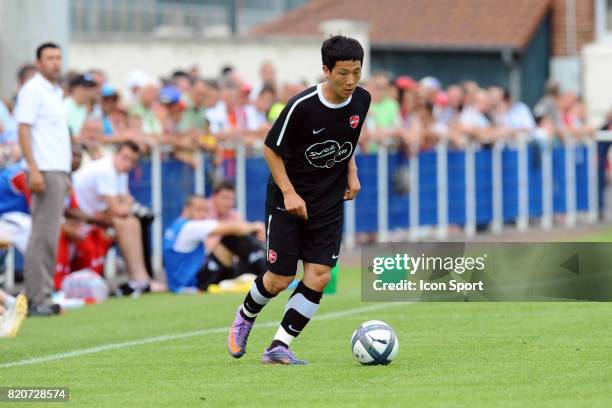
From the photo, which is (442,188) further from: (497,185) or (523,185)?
(523,185)

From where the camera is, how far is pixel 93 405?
9.20 m

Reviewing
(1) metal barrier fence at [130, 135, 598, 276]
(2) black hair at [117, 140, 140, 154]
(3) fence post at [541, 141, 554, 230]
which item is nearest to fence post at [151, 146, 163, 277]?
(1) metal barrier fence at [130, 135, 598, 276]

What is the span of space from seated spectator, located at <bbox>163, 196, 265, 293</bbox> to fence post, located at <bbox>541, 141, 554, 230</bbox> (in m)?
10.2

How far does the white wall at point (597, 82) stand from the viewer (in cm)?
4150

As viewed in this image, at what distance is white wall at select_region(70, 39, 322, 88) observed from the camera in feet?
104

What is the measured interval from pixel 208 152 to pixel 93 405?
1171cm

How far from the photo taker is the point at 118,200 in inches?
727

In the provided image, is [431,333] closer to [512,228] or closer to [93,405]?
[93,405]

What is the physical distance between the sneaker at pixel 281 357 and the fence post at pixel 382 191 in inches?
519

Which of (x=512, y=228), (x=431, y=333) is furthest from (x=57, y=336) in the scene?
(x=512, y=228)

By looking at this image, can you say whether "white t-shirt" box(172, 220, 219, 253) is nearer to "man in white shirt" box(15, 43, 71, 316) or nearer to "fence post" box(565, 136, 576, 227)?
"man in white shirt" box(15, 43, 71, 316)

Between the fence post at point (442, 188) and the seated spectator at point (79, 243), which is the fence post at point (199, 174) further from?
the fence post at point (442, 188)

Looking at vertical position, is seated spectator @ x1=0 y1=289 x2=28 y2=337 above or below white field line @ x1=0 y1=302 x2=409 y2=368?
above

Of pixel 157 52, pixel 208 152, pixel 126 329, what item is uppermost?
pixel 157 52
